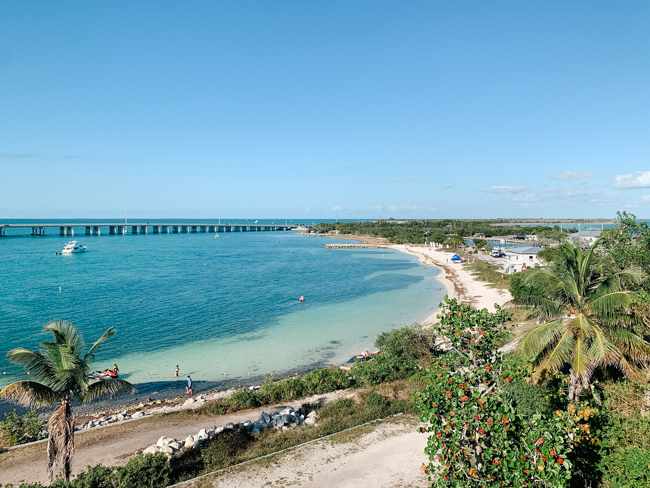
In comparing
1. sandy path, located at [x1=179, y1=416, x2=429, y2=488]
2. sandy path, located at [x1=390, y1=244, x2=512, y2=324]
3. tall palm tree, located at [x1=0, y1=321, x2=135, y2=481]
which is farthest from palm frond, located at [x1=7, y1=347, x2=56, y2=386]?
sandy path, located at [x1=390, y1=244, x2=512, y2=324]

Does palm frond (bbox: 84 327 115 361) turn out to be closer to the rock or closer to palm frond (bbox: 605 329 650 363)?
the rock

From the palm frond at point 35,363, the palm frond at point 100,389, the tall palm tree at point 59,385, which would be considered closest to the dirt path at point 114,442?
the tall palm tree at point 59,385

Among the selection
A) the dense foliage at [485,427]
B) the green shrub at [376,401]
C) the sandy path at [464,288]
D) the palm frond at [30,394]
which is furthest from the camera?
the sandy path at [464,288]

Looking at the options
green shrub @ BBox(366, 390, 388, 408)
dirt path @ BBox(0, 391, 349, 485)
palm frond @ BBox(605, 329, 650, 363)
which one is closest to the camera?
palm frond @ BBox(605, 329, 650, 363)

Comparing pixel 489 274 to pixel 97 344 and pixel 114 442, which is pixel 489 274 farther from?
pixel 97 344

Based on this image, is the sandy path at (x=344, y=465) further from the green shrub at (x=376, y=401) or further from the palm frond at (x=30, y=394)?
the palm frond at (x=30, y=394)

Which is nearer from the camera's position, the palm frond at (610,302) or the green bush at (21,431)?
the palm frond at (610,302)

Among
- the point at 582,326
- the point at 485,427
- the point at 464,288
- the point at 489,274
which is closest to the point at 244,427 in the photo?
the point at 485,427
